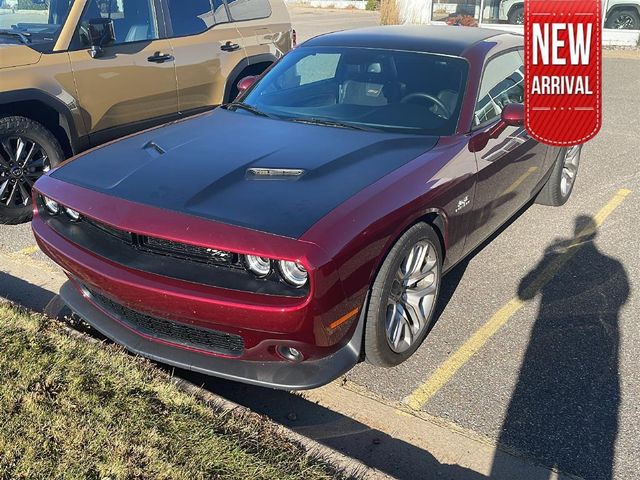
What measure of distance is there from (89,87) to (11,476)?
381 cm

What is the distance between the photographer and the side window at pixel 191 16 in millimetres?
6078

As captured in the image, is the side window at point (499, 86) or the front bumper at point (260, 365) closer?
the front bumper at point (260, 365)

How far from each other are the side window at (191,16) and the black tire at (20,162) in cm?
176

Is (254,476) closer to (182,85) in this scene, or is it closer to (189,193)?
(189,193)

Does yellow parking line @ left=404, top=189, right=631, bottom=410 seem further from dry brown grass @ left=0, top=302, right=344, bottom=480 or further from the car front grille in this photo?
the car front grille

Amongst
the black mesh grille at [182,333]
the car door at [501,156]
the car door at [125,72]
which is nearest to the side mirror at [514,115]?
the car door at [501,156]

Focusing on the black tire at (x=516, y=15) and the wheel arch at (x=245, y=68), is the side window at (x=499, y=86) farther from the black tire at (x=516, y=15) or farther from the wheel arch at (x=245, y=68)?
the black tire at (x=516, y=15)

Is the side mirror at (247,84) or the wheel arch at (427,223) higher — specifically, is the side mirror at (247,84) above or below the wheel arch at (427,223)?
above

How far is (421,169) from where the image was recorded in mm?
3186

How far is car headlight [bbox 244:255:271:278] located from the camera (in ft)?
8.65

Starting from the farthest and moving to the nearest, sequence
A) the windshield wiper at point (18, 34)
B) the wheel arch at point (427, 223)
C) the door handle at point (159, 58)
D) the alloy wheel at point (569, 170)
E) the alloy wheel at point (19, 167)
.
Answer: the door handle at point (159, 58), the alloy wheel at point (569, 170), the windshield wiper at point (18, 34), the alloy wheel at point (19, 167), the wheel arch at point (427, 223)

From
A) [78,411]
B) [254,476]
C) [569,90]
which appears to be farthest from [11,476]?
[569,90]

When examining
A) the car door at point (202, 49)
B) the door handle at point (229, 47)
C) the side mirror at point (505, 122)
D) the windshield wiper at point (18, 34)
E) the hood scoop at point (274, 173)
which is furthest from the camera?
the door handle at point (229, 47)

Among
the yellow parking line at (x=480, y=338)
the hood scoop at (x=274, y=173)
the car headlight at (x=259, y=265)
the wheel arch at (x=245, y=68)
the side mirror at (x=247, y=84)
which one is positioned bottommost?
the yellow parking line at (x=480, y=338)
